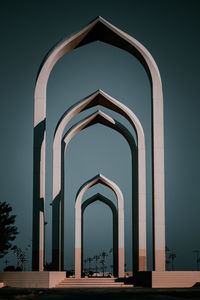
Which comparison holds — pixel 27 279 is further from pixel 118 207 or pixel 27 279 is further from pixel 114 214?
pixel 114 214

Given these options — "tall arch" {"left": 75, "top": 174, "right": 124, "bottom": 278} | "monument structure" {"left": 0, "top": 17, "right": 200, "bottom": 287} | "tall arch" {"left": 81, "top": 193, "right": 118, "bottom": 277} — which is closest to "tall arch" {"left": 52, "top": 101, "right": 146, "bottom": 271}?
"monument structure" {"left": 0, "top": 17, "right": 200, "bottom": 287}

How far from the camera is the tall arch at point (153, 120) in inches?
720

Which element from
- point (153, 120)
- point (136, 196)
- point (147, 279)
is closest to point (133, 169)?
point (136, 196)

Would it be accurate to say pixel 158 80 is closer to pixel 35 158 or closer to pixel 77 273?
pixel 35 158

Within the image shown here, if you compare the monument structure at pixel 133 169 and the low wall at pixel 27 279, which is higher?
the monument structure at pixel 133 169

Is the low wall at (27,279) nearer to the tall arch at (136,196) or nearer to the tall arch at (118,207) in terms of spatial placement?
the tall arch at (136,196)

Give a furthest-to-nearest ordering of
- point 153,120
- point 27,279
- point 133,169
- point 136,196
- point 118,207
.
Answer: point 118,207
point 133,169
point 136,196
point 153,120
point 27,279

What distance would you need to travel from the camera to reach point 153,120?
19094 mm

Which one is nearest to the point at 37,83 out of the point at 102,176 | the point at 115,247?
the point at 102,176

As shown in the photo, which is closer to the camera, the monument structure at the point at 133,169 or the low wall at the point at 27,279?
the low wall at the point at 27,279

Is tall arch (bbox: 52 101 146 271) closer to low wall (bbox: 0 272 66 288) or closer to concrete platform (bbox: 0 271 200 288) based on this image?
concrete platform (bbox: 0 271 200 288)

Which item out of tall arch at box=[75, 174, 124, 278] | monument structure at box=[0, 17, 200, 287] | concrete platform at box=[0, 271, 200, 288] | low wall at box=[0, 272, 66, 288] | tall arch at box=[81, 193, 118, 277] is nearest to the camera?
concrete platform at box=[0, 271, 200, 288]

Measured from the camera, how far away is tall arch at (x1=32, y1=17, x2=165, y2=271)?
18.3m

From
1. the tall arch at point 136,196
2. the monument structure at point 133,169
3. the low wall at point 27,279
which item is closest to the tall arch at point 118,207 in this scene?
the monument structure at point 133,169
